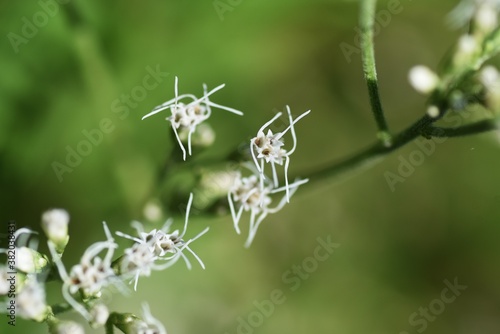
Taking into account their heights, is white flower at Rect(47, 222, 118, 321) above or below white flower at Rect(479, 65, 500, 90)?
below

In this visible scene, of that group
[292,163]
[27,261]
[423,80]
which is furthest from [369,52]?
[292,163]

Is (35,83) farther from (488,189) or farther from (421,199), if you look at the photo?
(488,189)

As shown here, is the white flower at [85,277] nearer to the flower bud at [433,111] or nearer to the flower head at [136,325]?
the flower head at [136,325]

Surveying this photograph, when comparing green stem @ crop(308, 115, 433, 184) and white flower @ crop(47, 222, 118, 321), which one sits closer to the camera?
white flower @ crop(47, 222, 118, 321)

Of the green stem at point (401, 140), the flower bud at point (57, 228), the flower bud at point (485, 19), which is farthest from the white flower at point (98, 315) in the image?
the flower bud at point (485, 19)

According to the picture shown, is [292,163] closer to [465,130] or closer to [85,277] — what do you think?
[465,130]

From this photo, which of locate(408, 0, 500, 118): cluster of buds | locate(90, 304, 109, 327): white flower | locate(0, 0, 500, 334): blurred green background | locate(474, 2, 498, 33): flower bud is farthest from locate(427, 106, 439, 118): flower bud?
locate(0, 0, 500, 334): blurred green background

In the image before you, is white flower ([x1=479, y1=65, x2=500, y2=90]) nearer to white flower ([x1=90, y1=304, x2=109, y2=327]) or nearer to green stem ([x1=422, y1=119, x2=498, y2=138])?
green stem ([x1=422, y1=119, x2=498, y2=138])

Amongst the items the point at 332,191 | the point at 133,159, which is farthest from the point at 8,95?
the point at 332,191
